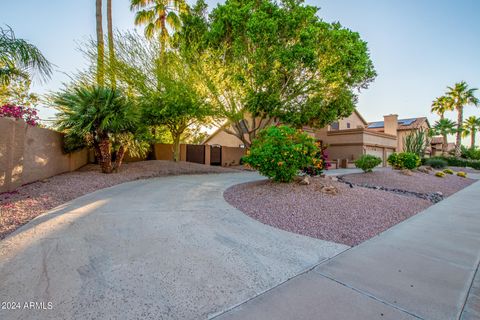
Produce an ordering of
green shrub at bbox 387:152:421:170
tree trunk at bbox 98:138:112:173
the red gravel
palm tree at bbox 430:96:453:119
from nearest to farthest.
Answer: tree trunk at bbox 98:138:112:173 < the red gravel < green shrub at bbox 387:152:421:170 < palm tree at bbox 430:96:453:119

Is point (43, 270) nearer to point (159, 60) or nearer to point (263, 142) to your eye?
point (263, 142)

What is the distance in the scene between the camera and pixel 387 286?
98.9 inches

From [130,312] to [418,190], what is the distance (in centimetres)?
1056

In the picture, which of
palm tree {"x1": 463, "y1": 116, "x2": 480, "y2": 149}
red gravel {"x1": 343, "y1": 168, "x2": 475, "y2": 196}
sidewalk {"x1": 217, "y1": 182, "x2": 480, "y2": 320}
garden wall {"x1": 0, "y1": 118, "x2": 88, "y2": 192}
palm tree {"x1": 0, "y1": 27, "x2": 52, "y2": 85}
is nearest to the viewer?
sidewalk {"x1": 217, "y1": 182, "x2": 480, "y2": 320}

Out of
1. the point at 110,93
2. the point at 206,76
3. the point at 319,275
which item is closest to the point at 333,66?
the point at 206,76

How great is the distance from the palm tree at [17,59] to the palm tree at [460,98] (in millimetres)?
40224

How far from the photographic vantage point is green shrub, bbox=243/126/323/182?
6.69 meters

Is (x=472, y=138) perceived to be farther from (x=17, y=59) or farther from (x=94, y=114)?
(x=17, y=59)

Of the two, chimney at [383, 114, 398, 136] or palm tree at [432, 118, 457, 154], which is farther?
palm tree at [432, 118, 457, 154]

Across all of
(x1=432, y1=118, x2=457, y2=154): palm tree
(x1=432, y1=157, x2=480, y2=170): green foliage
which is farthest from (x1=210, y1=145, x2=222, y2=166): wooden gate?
(x1=432, y1=118, x2=457, y2=154): palm tree

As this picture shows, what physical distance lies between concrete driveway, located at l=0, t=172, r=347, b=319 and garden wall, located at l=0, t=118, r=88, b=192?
232 cm

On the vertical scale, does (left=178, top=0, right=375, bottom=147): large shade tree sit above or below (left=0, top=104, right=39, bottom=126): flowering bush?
above

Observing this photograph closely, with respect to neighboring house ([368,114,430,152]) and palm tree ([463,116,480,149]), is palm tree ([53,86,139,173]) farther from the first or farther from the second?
palm tree ([463,116,480,149])

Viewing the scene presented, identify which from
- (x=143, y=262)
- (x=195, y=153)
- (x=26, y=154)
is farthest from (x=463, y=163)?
(x=26, y=154)
